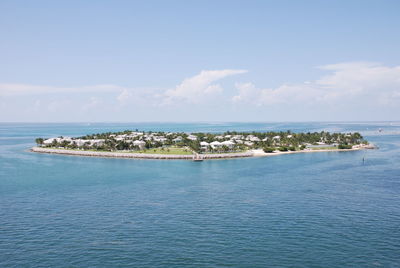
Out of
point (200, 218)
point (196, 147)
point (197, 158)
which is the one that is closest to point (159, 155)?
point (197, 158)

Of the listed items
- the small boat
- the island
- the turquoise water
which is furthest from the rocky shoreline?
the turquoise water

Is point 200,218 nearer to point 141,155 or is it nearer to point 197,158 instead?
point 197,158

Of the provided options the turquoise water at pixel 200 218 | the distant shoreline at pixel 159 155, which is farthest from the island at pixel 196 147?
the turquoise water at pixel 200 218

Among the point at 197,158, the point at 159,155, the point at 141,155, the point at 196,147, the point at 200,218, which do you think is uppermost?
the point at 196,147

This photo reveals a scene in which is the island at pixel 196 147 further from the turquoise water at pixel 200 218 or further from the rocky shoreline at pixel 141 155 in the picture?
the turquoise water at pixel 200 218

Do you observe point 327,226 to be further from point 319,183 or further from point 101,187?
point 101,187

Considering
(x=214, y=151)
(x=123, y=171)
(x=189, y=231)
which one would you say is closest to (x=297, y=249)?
(x=189, y=231)

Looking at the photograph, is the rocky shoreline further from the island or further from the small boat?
the small boat

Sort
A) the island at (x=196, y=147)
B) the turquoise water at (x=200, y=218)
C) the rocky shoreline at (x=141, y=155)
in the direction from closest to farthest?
the turquoise water at (x=200, y=218)
the rocky shoreline at (x=141, y=155)
the island at (x=196, y=147)

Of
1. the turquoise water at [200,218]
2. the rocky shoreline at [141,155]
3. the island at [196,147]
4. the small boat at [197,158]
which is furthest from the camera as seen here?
the island at [196,147]
